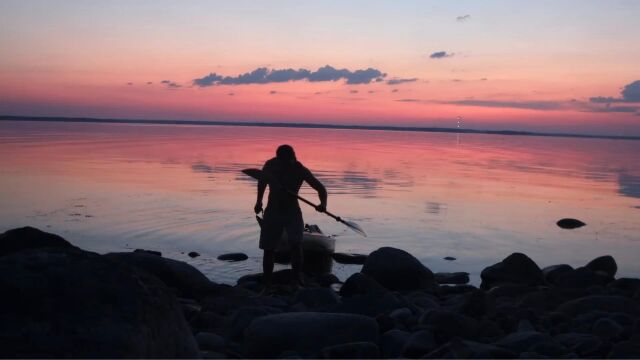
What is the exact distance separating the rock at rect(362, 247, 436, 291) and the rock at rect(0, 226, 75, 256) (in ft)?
16.4

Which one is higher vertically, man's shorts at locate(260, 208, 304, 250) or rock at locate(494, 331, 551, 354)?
man's shorts at locate(260, 208, 304, 250)

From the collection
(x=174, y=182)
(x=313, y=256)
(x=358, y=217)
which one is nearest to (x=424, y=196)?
(x=358, y=217)

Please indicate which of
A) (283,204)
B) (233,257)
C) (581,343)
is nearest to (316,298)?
(283,204)

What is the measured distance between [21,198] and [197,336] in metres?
16.3

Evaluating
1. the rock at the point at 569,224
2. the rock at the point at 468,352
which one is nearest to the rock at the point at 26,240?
the rock at the point at 468,352

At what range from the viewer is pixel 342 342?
6.50m

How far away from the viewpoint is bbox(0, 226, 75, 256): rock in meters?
9.72

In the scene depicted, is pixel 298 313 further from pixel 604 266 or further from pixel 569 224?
pixel 569 224

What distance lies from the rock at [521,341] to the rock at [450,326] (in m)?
0.33

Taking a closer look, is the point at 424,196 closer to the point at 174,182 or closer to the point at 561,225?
the point at 561,225

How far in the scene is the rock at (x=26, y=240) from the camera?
9719 mm

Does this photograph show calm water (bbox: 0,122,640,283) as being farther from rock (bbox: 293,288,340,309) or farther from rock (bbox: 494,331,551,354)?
rock (bbox: 494,331,551,354)

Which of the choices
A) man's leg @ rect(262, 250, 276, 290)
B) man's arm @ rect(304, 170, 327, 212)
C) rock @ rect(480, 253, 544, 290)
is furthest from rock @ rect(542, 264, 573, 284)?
man's leg @ rect(262, 250, 276, 290)

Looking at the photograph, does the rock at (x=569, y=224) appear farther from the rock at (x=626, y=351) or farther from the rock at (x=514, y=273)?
the rock at (x=626, y=351)
